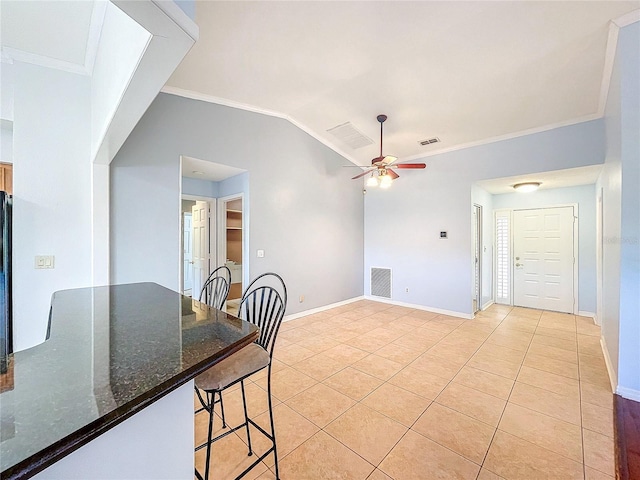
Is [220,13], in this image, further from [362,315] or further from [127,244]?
[362,315]

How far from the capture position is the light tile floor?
1.65 metres

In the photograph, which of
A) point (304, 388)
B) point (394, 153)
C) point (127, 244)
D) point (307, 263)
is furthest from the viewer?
point (394, 153)

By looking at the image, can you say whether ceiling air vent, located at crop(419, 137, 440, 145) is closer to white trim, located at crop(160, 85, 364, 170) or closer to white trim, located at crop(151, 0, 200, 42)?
white trim, located at crop(160, 85, 364, 170)

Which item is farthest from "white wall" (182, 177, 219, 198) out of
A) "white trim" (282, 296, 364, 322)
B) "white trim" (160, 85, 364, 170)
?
"white trim" (282, 296, 364, 322)

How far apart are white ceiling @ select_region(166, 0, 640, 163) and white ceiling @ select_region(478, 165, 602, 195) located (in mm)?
681

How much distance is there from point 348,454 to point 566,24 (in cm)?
376

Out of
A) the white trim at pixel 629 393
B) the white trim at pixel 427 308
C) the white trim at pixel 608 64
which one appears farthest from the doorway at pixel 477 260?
the white trim at pixel 629 393

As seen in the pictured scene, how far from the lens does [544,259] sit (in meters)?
5.20

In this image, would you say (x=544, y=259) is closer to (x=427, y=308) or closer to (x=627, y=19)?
(x=427, y=308)

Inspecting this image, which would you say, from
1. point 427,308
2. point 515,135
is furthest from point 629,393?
point 515,135

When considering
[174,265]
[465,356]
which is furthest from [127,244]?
[465,356]

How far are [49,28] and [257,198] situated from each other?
2524 millimetres

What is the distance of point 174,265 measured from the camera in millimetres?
3285

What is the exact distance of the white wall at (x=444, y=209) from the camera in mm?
3797
